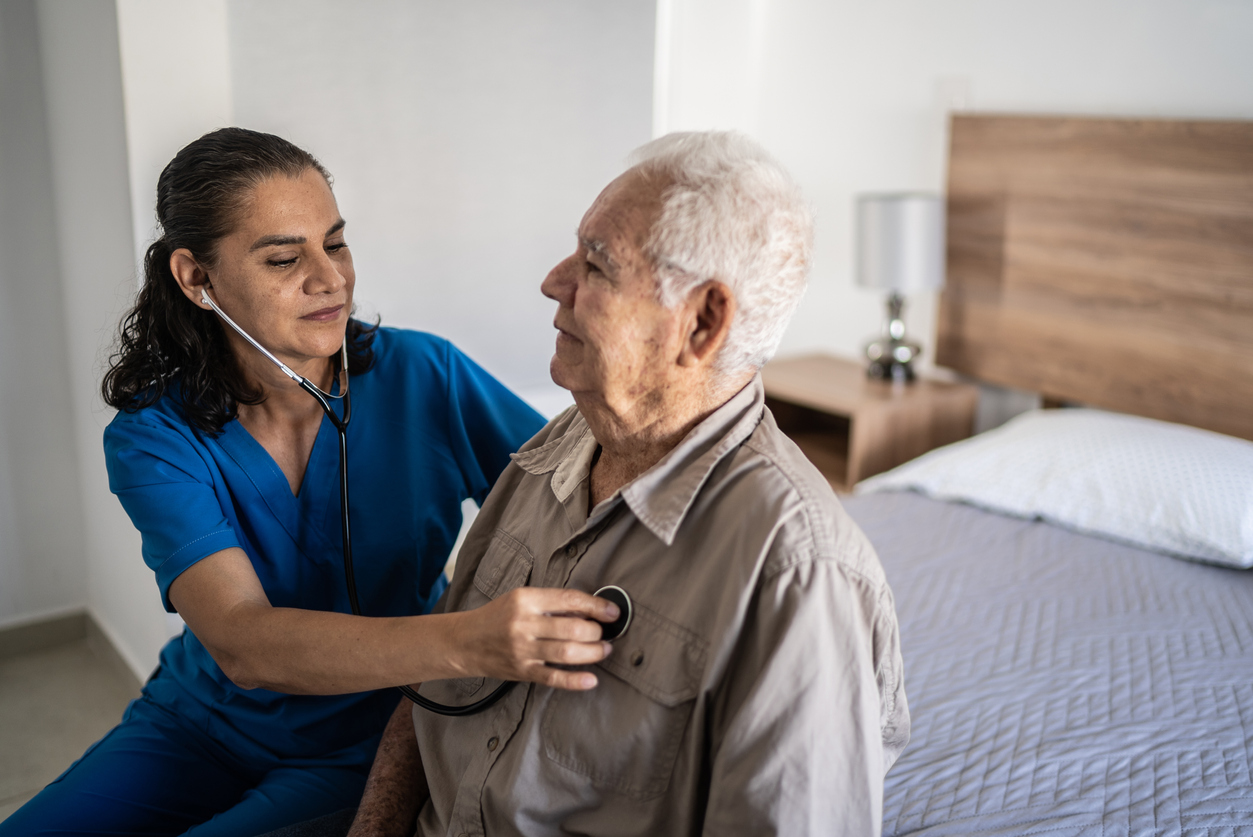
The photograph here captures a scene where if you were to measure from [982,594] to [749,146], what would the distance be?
3.63 ft

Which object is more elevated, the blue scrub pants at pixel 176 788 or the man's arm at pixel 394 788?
the man's arm at pixel 394 788

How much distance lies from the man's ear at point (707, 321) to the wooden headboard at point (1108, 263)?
176 cm

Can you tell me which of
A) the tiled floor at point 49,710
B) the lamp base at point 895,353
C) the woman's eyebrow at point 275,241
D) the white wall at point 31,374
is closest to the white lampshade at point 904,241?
the lamp base at point 895,353

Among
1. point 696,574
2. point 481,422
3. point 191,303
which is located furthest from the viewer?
point 481,422

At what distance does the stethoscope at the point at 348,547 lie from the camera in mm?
876

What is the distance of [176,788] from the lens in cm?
121

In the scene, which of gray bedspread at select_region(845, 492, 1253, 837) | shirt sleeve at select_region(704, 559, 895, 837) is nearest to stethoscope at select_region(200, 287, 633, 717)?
shirt sleeve at select_region(704, 559, 895, 837)

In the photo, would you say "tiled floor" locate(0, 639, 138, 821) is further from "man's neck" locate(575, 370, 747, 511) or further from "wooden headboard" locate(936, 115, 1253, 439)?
"wooden headboard" locate(936, 115, 1253, 439)

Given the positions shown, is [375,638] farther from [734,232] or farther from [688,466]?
[734,232]

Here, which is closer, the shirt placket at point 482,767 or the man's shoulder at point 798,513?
the man's shoulder at point 798,513

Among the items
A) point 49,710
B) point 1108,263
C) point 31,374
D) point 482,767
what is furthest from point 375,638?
point 1108,263

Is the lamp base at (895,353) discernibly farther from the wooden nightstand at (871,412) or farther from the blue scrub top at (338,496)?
the blue scrub top at (338,496)

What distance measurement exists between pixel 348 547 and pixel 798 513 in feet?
1.93

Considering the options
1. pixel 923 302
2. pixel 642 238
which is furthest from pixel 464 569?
pixel 923 302
